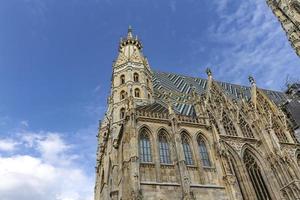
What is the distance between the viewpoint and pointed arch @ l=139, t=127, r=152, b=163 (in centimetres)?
1653

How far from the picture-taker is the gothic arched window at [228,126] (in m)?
21.2

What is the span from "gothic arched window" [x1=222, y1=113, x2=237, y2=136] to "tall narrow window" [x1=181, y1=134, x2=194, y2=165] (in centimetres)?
419

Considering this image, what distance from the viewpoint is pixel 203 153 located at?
18.2 meters

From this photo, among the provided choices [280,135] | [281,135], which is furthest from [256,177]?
[281,135]

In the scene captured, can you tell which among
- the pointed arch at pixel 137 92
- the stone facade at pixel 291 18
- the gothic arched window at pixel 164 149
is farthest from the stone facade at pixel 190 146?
the stone facade at pixel 291 18

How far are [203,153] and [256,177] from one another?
14.4 feet

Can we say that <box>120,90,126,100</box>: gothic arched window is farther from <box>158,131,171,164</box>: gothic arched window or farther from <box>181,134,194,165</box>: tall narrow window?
<box>181,134,194,165</box>: tall narrow window

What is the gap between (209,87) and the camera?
24312 millimetres

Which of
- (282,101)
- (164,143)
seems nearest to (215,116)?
(164,143)

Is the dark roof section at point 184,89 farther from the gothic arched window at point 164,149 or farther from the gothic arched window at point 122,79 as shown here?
the gothic arched window at point 164,149

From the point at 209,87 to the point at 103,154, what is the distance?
34.8 feet

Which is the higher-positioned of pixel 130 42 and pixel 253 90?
pixel 130 42

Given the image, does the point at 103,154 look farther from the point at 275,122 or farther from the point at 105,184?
the point at 275,122

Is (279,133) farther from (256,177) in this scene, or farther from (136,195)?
(136,195)
